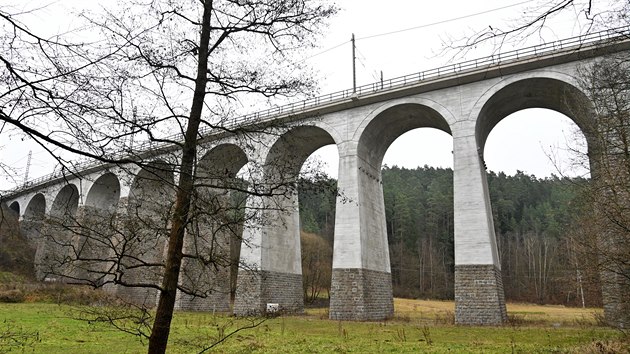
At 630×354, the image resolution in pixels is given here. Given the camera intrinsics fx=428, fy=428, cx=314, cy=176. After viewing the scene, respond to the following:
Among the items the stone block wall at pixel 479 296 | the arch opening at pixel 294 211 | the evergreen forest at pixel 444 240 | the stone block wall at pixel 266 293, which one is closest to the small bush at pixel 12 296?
the stone block wall at pixel 266 293

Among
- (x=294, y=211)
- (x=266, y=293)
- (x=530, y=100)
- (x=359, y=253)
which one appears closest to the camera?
(x=294, y=211)

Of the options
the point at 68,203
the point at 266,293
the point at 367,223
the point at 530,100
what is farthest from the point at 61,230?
the point at 530,100

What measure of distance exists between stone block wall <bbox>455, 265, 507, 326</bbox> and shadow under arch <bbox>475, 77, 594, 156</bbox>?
568 centimetres

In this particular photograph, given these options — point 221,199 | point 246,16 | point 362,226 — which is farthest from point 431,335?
point 246,16

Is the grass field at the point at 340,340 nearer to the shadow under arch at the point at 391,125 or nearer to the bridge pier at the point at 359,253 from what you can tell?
the bridge pier at the point at 359,253

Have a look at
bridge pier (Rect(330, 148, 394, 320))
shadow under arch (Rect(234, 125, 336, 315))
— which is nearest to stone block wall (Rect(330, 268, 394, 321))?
bridge pier (Rect(330, 148, 394, 320))

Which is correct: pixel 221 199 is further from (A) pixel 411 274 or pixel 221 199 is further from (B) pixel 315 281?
(A) pixel 411 274

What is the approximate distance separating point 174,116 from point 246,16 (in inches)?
62.1

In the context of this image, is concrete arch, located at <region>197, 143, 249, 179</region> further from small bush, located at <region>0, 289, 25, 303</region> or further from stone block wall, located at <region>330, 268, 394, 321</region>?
small bush, located at <region>0, 289, 25, 303</region>

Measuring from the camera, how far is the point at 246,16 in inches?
211

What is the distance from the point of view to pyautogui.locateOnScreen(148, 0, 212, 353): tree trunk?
4.39 m

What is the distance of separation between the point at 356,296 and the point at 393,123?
8.81 metres

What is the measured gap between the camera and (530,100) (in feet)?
62.2

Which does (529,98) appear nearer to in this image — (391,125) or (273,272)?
(391,125)
